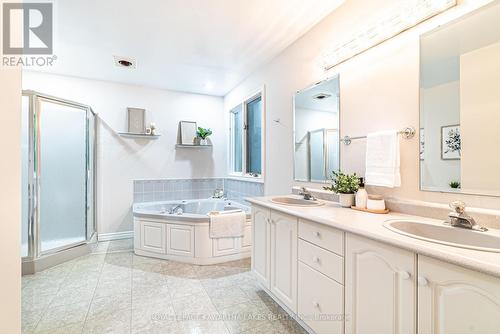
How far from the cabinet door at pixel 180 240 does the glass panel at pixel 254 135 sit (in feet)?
4.25

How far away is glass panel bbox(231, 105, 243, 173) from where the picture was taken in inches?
157

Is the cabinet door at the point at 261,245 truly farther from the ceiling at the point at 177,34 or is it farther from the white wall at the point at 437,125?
the ceiling at the point at 177,34

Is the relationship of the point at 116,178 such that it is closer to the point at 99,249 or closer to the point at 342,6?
the point at 99,249

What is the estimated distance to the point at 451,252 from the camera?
0.80 meters

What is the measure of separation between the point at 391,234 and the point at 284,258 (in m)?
0.87

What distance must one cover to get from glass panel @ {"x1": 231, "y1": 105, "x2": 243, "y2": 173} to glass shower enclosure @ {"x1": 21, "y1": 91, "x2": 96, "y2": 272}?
7.28 ft

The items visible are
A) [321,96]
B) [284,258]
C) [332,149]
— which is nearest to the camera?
[284,258]

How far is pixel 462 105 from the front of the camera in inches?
47.4

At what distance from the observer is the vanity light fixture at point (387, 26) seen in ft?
4.24

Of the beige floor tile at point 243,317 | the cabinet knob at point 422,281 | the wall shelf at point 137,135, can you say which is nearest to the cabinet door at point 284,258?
the beige floor tile at point 243,317

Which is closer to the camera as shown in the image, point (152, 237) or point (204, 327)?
point (204, 327)

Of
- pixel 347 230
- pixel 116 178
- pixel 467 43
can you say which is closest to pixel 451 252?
pixel 347 230

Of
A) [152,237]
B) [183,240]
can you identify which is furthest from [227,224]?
[152,237]

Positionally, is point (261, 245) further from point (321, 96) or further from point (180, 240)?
point (321, 96)
